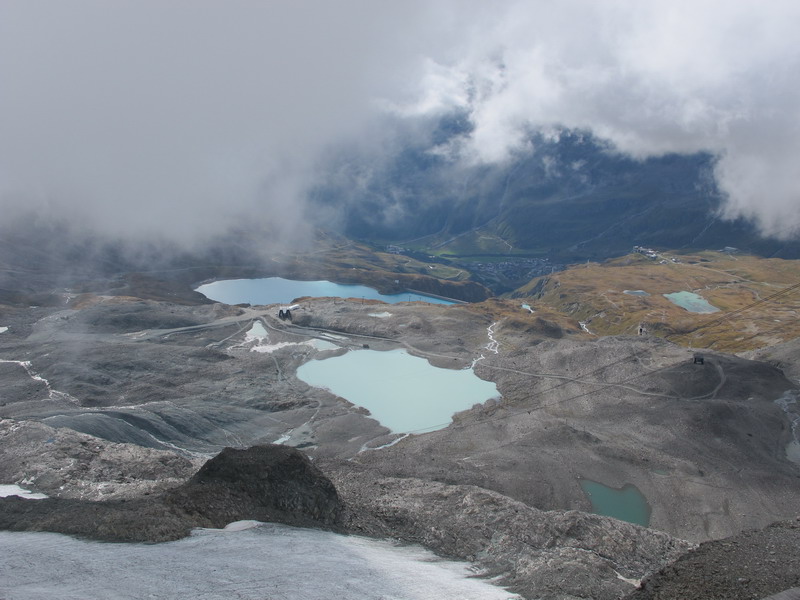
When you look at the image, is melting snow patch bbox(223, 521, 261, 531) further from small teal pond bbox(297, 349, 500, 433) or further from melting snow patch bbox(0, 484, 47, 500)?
small teal pond bbox(297, 349, 500, 433)

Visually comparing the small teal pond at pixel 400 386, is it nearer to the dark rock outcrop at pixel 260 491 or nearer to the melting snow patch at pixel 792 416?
the dark rock outcrop at pixel 260 491

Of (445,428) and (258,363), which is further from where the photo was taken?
(258,363)

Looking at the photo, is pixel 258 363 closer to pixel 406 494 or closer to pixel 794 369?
pixel 406 494

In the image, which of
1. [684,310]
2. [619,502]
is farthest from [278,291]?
[619,502]

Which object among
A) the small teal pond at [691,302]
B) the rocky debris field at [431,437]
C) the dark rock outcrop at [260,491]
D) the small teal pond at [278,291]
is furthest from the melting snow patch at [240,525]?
the small teal pond at [691,302]

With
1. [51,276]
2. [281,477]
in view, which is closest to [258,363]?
[281,477]

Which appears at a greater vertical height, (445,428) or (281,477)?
(445,428)

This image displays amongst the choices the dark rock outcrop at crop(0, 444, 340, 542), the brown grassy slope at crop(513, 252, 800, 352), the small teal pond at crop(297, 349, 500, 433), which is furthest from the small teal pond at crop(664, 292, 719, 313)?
the dark rock outcrop at crop(0, 444, 340, 542)
